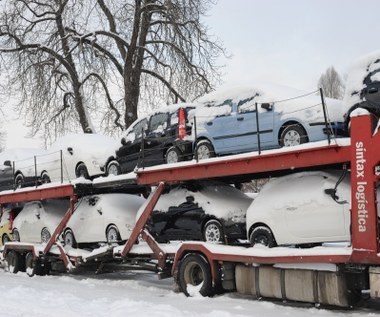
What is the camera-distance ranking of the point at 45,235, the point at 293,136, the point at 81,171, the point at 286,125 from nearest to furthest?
1. the point at 293,136
2. the point at 286,125
3. the point at 45,235
4. the point at 81,171

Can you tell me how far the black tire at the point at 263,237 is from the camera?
350 inches

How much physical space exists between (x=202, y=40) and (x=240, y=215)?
1513 cm

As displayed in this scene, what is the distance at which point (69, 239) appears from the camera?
14.0m

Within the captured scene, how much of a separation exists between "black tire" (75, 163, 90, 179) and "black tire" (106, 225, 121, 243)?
8.64 feet

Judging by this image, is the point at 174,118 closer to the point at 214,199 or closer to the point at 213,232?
the point at 214,199

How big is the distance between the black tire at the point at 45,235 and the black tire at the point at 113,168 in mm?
2549

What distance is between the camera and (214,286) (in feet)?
31.2

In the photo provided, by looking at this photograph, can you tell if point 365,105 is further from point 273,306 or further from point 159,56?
point 159,56

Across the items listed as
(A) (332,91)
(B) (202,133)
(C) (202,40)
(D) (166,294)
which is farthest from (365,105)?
(A) (332,91)

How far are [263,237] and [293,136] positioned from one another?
1.83m

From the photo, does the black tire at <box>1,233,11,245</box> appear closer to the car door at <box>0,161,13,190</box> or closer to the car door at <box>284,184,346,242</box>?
the car door at <box>0,161,13,190</box>

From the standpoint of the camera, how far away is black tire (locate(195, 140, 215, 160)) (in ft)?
35.7

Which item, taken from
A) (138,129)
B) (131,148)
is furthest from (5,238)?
(138,129)

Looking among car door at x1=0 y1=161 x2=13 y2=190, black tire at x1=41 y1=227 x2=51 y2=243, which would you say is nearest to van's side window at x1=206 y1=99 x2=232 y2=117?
black tire at x1=41 y1=227 x2=51 y2=243
